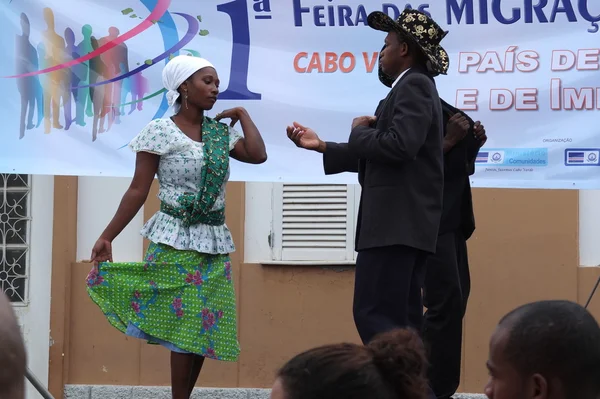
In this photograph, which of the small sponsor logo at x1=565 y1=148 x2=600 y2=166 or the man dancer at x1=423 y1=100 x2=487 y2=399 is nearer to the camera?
the man dancer at x1=423 y1=100 x2=487 y2=399

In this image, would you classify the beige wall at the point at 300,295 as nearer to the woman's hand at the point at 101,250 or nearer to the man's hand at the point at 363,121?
the woman's hand at the point at 101,250

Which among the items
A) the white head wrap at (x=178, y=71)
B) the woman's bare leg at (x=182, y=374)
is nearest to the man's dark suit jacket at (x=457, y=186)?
the white head wrap at (x=178, y=71)

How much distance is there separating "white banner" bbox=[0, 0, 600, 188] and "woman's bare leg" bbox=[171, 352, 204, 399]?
1.25 meters

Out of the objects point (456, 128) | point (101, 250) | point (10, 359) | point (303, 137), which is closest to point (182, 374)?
point (101, 250)

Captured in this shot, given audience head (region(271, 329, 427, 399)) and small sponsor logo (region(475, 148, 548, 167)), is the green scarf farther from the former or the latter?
audience head (region(271, 329, 427, 399))

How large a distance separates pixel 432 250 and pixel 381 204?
29cm

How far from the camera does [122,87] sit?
618 cm

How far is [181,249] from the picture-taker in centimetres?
519

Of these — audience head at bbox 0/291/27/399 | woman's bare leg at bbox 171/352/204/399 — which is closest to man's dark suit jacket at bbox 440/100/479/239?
woman's bare leg at bbox 171/352/204/399

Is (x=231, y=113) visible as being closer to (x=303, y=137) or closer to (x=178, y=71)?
(x=178, y=71)

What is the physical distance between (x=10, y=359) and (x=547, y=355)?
121 cm

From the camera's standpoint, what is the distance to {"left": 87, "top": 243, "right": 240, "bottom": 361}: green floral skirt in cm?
521

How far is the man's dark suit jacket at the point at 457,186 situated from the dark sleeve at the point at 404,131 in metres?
0.71

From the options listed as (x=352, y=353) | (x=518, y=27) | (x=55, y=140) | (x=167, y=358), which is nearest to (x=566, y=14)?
(x=518, y=27)
